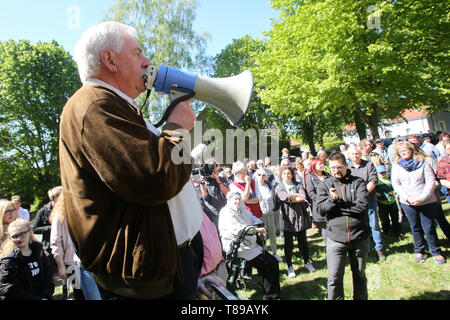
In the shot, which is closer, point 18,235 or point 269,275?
point 18,235

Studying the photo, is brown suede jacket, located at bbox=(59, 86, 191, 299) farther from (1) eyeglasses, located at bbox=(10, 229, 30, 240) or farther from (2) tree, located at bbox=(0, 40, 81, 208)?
(2) tree, located at bbox=(0, 40, 81, 208)

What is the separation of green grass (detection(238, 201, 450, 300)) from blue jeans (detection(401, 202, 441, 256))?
0.71 ft

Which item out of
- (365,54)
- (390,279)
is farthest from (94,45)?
(365,54)

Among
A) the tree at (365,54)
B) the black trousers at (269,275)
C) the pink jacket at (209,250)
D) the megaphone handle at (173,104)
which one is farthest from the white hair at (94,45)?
the tree at (365,54)

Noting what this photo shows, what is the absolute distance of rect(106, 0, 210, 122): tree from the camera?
14.0m

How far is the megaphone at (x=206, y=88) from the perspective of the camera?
1.21 metres

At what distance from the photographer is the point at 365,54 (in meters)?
10.7

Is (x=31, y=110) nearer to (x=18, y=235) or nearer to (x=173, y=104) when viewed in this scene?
(x=18, y=235)

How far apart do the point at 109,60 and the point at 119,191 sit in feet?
1.95

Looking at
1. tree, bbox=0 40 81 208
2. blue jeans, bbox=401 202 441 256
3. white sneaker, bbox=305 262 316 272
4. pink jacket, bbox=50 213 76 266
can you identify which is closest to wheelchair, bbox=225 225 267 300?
white sneaker, bbox=305 262 316 272
